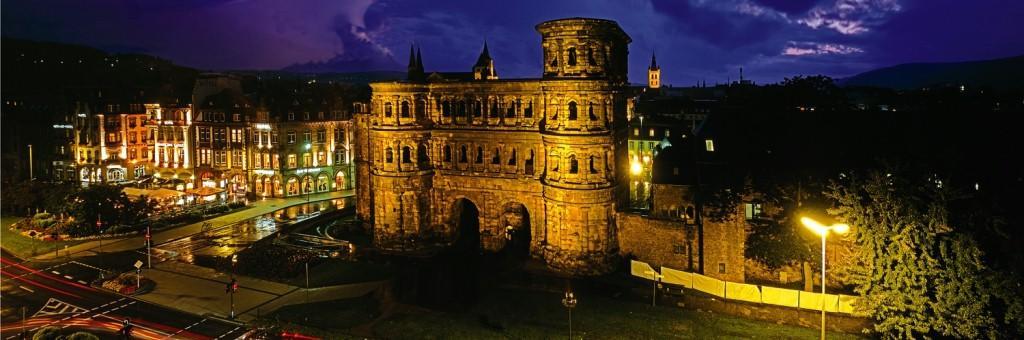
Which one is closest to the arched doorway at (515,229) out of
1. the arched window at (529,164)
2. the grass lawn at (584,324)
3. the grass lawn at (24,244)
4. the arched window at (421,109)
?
the arched window at (529,164)

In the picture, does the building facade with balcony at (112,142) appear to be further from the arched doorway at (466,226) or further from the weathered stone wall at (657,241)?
the weathered stone wall at (657,241)

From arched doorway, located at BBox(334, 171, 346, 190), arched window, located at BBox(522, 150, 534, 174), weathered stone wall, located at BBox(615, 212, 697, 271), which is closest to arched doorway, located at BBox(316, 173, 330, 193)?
arched doorway, located at BBox(334, 171, 346, 190)

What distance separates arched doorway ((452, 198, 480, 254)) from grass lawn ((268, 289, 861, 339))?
13.0 meters

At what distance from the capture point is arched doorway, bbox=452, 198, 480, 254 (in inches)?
2106

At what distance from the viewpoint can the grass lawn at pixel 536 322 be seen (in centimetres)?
3434

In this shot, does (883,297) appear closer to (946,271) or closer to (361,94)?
(946,271)

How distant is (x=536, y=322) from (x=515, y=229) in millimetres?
15744

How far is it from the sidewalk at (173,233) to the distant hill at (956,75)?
78442 mm

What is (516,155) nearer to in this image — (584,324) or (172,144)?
(584,324)

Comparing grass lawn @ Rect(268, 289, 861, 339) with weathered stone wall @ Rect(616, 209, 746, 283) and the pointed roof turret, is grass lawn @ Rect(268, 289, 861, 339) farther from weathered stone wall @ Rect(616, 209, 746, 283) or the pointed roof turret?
the pointed roof turret

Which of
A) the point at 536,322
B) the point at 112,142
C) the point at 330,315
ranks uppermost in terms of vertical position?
the point at 112,142

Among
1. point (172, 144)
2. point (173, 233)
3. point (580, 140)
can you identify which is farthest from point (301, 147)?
point (580, 140)

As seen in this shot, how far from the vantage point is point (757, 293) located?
1489 inches

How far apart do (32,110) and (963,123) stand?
4592 inches
